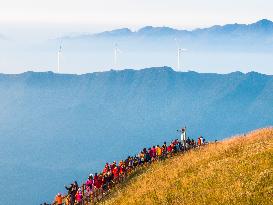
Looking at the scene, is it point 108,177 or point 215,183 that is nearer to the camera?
point 215,183

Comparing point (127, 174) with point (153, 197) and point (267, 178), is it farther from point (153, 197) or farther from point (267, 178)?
point (267, 178)

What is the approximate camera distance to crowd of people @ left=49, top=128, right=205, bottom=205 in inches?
1368

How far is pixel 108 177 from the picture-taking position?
36344 millimetres

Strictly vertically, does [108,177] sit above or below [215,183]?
above

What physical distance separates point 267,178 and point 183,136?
25.0 meters

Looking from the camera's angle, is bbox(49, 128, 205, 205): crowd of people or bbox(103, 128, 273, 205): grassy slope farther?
bbox(49, 128, 205, 205): crowd of people

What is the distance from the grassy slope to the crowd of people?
154 inches

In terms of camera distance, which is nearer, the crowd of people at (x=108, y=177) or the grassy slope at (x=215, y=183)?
the grassy slope at (x=215, y=183)

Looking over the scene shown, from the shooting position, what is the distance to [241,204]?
19766mm

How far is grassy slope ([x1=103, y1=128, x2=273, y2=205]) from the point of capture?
20.8 metres

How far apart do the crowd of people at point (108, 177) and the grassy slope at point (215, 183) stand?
12.8 ft

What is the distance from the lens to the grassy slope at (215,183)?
68.3ft

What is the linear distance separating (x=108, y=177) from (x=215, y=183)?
13.9 metres

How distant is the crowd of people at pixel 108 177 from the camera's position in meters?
34.8
